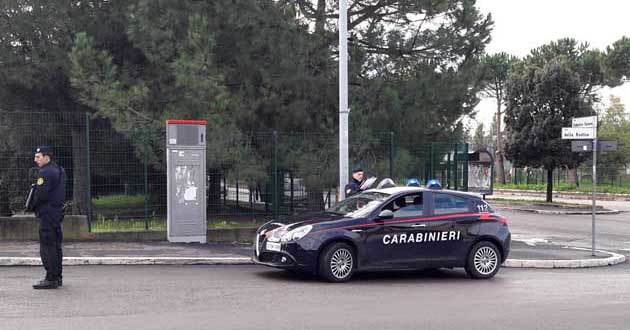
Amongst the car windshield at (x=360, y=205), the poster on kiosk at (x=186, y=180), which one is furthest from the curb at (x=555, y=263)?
the poster on kiosk at (x=186, y=180)

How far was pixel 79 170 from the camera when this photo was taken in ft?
52.5

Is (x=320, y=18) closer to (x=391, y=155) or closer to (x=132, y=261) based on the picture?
(x=391, y=155)

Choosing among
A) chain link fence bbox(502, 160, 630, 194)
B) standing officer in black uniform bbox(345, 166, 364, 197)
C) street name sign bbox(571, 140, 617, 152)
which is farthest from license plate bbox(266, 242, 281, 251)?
chain link fence bbox(502, 160, 630, 194)

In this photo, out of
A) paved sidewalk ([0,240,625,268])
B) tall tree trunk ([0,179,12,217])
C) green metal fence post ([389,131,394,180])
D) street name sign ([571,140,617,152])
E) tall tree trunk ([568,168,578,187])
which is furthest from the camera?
tall tree trunk ([568,168,578,187])

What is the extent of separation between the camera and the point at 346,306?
8703 millimetres

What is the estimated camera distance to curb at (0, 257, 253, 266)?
11438 mm

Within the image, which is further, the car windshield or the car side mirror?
the car windshield

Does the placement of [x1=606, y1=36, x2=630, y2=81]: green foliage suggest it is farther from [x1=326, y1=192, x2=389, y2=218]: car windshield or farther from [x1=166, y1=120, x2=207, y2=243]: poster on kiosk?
[x1=326, y1=192, x2=389, y2=218]: car windshield

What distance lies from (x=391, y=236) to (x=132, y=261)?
14.8 ft

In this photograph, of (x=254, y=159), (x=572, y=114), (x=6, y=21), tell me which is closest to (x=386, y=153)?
(x=254, y=159)

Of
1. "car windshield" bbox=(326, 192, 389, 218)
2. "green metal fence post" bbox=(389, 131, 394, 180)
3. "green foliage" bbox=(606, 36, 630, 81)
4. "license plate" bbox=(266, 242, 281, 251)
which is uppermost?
"green foliage" bbox=(606, 36, 630, 81)

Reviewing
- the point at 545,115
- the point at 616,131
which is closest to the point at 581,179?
the point at 616,131

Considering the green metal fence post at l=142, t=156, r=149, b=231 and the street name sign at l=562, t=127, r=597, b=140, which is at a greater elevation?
the street name sign at l=562, t=127, r=597, b=140

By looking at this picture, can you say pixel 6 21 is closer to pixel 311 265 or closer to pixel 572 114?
pixel 311 265
